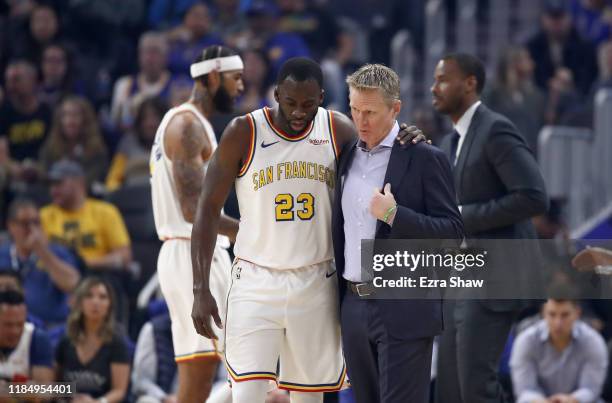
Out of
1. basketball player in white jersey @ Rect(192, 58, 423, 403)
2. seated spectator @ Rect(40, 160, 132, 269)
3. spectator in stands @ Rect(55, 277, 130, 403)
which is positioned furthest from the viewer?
seated spectator @ Rect(40, 160, 132, 269)

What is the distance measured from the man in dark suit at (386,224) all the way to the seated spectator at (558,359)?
3770 mm

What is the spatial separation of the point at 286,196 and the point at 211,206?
0.38 m

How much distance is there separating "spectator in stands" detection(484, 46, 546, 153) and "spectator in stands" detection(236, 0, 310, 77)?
2.25 metres

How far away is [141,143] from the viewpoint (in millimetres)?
11570

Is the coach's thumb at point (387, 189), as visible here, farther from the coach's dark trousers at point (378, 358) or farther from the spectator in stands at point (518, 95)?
the spectator in stands at point (518, 95)

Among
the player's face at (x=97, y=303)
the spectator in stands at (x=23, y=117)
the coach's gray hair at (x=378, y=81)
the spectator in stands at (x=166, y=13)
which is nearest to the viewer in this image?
the coach's gray hair at (x=378, y=81)

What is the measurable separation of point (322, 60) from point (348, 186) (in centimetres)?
824

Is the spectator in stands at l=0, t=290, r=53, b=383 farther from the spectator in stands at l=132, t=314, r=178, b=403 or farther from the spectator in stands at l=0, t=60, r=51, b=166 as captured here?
the spectator in stands at l=0, t=60, r=51, b=166

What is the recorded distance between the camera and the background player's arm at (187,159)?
259 inches

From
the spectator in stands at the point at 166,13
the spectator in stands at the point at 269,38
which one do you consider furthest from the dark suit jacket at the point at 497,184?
the spectator in stands at the point at 166,13

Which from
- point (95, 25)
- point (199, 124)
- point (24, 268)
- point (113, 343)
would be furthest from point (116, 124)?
point (199, 124)

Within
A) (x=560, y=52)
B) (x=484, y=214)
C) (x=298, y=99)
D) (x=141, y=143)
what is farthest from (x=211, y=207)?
(x=560, y=52)

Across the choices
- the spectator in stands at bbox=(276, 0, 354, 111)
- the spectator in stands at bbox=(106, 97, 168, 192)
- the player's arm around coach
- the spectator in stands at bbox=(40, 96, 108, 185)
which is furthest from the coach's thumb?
the spectator in stands at bbox=(276, 0, 354, 111)

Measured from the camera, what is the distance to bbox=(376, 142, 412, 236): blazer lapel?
17.8 feet
